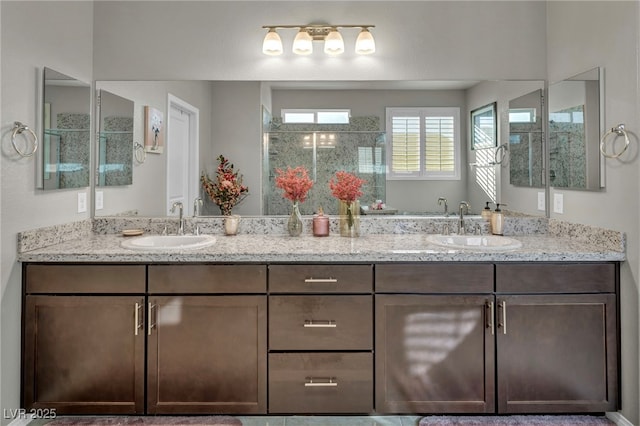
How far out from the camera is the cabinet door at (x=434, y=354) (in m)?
1.98

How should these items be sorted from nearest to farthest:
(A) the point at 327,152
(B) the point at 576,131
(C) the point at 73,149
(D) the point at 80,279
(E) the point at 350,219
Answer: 1. (D) the point at 80,279
2. (B) the point at 576,131
3. (C) the point at 73,149
4. (E) the point at 350,219
5. (A) the point at 327,152

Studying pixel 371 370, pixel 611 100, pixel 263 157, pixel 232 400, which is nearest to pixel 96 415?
pixel 232 400

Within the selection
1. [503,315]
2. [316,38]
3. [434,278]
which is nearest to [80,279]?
[434,278]

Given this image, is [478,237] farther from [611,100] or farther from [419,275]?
[611,100]

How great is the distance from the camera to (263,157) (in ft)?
8.61

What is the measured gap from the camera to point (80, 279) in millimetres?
1967

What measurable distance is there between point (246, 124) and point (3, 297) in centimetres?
155

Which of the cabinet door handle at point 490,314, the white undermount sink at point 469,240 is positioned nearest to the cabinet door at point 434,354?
the cabinet door handle at point 490,314

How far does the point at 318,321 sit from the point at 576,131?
175 cm

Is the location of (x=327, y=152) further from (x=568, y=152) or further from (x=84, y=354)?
(x=84, y=354)

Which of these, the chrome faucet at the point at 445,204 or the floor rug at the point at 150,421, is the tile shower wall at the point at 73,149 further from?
the chrome faucet at the point at 445,204

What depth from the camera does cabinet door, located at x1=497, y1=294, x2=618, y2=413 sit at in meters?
1.98

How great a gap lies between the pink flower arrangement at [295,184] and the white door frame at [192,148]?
0.54m

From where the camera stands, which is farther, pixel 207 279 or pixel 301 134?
pixel 301 134
